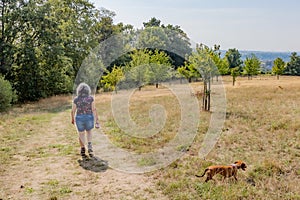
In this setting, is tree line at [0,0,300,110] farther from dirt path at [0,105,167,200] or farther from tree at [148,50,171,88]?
dirt path at [0,105,167,200]

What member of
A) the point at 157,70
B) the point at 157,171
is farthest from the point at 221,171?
the point at 157,70

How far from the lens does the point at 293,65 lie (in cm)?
7056

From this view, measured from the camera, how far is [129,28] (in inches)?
2042

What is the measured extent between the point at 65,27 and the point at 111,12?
1800 cm

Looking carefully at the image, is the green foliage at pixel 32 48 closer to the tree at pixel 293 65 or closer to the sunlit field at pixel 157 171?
the sunlit field at pixel 157 171

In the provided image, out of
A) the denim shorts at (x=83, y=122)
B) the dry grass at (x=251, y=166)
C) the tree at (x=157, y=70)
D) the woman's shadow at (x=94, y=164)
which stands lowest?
the dry grass at (x=251, y=166)

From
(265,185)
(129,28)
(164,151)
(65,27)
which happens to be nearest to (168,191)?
(265,185)

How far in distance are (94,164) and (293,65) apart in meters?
74.6

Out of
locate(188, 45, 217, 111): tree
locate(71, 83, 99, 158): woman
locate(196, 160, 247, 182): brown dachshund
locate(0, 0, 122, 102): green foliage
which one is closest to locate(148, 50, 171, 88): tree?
locate(0, 0, 122, 102): green foliage

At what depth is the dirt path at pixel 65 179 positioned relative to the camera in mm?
4730

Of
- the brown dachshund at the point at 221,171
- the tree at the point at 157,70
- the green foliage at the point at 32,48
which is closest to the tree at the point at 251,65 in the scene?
the tree at the point at 157,70

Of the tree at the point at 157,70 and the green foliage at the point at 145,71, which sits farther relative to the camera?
the tree at the point at 157,70

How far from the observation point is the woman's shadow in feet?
19.8

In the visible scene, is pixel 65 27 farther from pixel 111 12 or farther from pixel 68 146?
pixel 68 146
